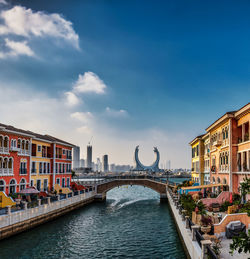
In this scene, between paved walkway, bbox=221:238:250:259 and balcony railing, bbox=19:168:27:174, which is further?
balcony railing, bbox=19:168:27:174

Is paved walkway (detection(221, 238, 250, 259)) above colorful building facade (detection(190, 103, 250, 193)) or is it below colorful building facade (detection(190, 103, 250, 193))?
below

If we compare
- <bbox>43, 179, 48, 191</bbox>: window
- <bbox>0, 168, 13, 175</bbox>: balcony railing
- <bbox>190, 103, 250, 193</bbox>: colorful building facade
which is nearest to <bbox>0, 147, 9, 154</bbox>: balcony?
<bbox>0, 168, 13, 175</bbox>: balcony railing

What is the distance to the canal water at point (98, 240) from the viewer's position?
19.8 m

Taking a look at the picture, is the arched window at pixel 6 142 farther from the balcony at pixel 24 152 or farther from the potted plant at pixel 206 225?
the potted plant at pixel 206 225

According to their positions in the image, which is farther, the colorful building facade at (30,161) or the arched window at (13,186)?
the arched window at (13,186)

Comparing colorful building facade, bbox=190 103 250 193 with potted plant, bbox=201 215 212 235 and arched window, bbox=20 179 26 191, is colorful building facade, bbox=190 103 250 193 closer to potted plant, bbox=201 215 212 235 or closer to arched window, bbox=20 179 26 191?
potted plant, bbox=201 215 212 235

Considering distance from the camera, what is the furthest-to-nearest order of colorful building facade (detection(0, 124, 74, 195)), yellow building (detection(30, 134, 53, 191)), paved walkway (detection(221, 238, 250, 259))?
yellow building (detection(30, 134, 53, 191))
colorful building facade (detection(0, 124, 74, 195))
paved walkway (detection(221, 238, 250, 259))

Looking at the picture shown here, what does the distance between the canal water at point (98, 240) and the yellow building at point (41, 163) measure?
868 centimetres

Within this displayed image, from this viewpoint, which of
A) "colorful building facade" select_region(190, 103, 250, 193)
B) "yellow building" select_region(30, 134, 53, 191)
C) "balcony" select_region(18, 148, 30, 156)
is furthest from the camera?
"yellow building" select_region(30, 134, 53, 191)

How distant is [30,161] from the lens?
37.3 metres

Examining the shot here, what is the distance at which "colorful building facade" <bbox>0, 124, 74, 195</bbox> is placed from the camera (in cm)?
3161

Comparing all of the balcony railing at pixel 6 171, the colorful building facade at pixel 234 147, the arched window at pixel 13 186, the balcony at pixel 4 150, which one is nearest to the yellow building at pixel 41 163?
the arched window at pixel 13 186

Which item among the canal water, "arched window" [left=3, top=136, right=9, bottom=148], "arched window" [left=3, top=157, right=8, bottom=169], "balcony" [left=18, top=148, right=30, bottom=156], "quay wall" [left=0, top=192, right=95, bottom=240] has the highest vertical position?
"arched window" [left=3, top=136, right=9, bottom=148]

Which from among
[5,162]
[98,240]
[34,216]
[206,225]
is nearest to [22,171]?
[5,162]
